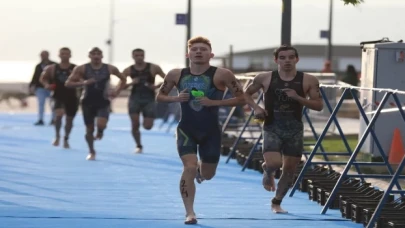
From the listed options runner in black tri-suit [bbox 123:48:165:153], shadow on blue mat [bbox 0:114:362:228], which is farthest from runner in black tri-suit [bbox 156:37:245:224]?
runner in black tri-suit [bbox 123:48:165:153]

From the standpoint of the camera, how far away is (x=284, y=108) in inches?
566

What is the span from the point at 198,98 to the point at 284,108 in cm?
108

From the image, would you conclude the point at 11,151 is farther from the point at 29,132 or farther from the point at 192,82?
the point at 192,82

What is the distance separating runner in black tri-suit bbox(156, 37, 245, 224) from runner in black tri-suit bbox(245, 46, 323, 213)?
0.43 metres

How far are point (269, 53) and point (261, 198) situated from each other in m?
89.5

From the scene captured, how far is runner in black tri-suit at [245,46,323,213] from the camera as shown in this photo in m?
14.3

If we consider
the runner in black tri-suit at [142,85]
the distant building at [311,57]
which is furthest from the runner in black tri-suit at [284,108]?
the distant building at [311,57]

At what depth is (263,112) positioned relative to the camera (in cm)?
1393

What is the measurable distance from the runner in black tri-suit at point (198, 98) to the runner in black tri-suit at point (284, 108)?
430 mm

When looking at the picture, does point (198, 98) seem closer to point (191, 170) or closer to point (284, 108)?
point (191, 170)

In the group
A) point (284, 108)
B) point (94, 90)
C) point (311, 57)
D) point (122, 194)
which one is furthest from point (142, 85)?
point (311, 57)

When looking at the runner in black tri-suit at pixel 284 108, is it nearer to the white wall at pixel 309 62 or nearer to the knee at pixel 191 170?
the knee at pixel 191 170

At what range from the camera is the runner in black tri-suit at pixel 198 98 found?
45.1ft

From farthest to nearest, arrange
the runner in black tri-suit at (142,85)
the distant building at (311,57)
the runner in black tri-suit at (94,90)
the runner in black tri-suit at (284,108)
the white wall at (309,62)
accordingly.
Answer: the distant building at (311,57), the white wall at (309,62), the runner in black tri-suit at (142,85), the runner in black tri-suit at (94,90), the runner in black tri-suit at (284,108)
